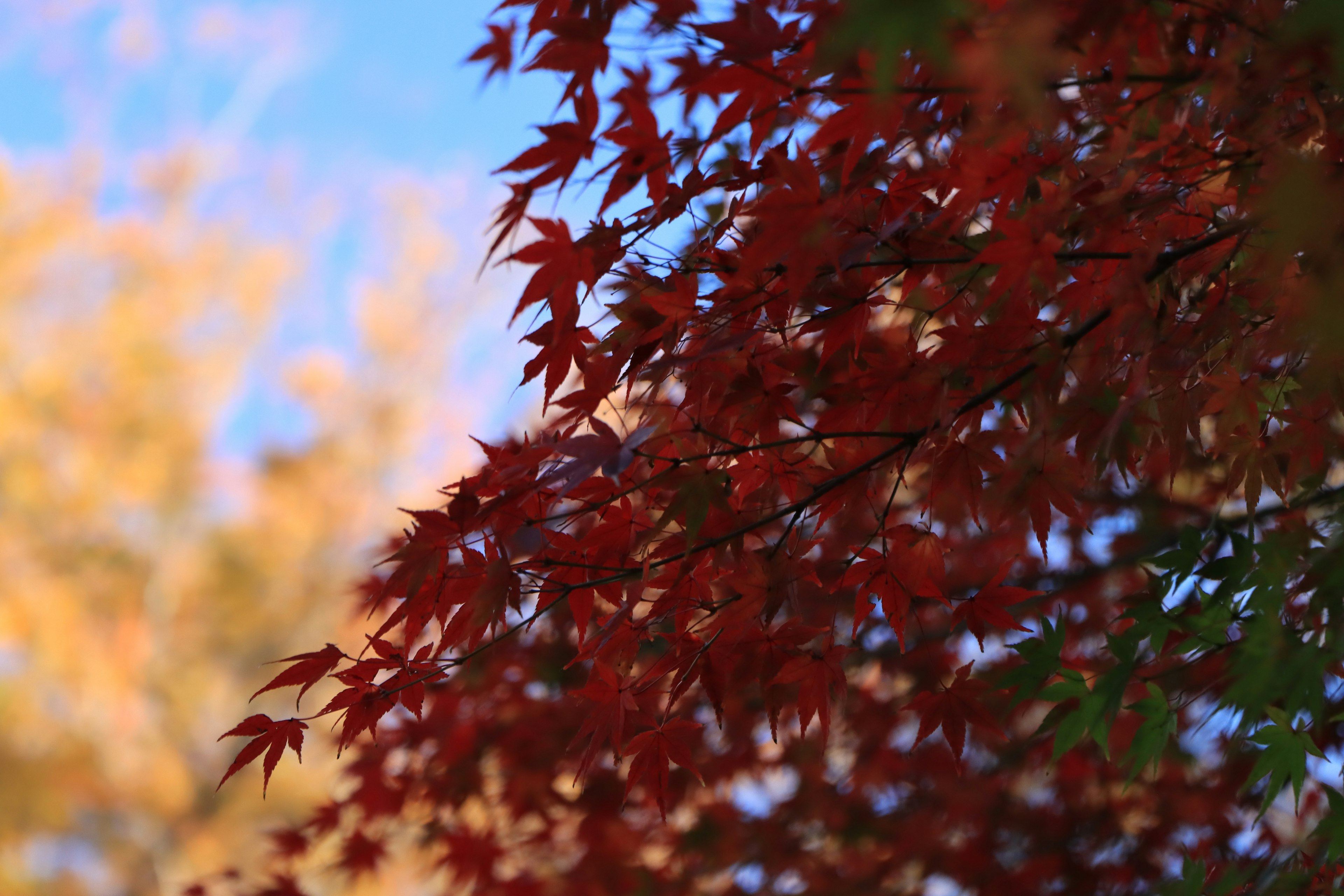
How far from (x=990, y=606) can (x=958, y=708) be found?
17cm

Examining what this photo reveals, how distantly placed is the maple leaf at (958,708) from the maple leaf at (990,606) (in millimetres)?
63

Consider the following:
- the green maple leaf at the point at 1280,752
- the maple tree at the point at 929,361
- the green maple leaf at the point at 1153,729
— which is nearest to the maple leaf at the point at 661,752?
the maple tree at the point at 929,361

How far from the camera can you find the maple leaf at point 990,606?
58.2 inches

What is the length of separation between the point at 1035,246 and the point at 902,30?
1.74ft

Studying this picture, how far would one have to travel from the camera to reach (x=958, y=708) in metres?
1.52

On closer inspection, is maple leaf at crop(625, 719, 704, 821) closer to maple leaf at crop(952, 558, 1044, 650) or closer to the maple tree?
the maple tree

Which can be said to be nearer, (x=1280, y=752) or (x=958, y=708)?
(x=1280, y=752)

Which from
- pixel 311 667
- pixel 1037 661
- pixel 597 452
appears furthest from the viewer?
pixel 1037 661

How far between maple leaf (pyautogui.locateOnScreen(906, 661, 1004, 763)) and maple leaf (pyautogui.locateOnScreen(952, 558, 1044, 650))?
0.06 m

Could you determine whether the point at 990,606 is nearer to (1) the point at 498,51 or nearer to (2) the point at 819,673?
(2) the point at 819,673

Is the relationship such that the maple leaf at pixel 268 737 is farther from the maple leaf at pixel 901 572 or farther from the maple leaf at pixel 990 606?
the maple leaf at pixel 990 606

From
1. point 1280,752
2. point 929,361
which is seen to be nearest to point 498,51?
point 929,361

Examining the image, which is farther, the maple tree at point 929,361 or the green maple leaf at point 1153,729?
the green maple leaf at point 1153,729

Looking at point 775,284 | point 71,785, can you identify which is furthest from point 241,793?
point 775,284
